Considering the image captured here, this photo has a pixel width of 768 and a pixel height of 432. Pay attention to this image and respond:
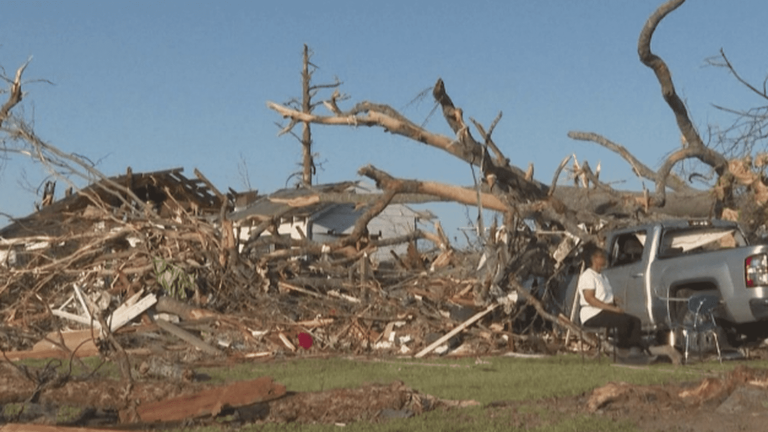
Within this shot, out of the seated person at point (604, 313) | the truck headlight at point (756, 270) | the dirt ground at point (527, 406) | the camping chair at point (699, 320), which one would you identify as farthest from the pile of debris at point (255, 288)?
the dirt ground at point (527, 406)

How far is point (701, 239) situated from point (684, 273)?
143cm

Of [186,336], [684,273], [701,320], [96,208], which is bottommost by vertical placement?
[186,336]

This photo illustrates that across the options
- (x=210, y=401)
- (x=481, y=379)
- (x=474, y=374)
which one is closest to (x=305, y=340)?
(x=474, y=374)

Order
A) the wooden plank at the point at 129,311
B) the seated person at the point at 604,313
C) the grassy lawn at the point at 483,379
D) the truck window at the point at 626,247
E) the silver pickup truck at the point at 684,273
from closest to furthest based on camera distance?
the grassy lawn at the point at 483,379, the silver pickup truck at the point at 684,273, the seated person at the point at 604,313, the truck window at the point at 626,247, the wooden plank at the point at 129,311

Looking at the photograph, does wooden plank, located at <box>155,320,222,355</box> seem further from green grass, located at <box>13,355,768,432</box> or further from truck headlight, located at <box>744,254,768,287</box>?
truck headlight, located at <box>744,254,768,287</box>

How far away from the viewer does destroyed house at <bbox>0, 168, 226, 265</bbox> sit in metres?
19.9

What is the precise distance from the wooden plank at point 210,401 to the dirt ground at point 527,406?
3.3 inches

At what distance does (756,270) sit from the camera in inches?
496

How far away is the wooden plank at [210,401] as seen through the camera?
28.4 ft

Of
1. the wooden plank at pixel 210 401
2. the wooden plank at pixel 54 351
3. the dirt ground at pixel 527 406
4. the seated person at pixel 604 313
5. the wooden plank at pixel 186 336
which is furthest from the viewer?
the wooden plank at pixel 54 351

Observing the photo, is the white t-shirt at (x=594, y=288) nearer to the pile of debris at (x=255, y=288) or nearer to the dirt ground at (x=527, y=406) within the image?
the pile of debris at (x=255, y=288)

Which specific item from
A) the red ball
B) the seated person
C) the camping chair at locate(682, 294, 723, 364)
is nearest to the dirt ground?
the camping chair at locate(682, 294, 723, 364)

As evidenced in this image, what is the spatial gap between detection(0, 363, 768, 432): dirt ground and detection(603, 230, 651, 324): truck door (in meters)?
3.88

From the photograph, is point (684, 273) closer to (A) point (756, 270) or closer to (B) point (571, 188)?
(A) point (756, 270)
